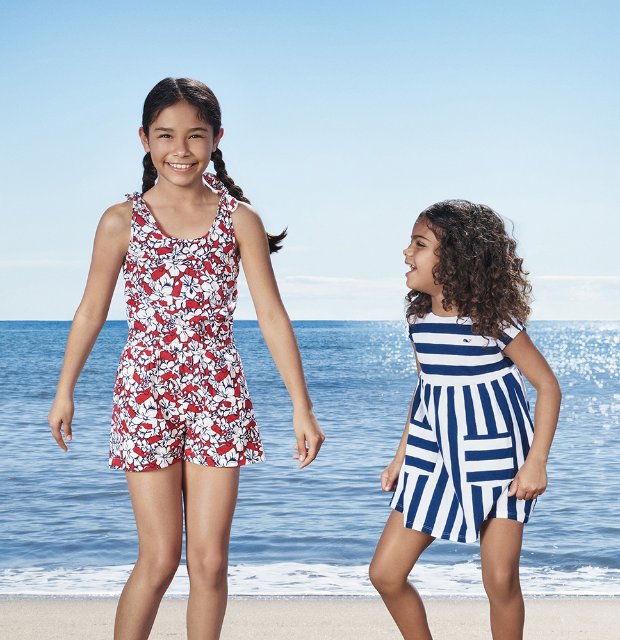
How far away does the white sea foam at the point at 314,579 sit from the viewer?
5180 mm

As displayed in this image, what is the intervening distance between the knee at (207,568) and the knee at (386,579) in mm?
434

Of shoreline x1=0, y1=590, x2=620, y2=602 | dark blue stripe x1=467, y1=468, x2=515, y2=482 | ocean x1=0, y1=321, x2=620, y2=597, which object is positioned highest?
dark blue stripe x1=467, y1=468, x2=515, y2=482

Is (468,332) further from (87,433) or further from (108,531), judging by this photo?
(87,433)

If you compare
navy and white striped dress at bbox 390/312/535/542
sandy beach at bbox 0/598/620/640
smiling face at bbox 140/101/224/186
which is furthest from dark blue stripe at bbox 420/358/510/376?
sandy beach at bbox 0/598/620/640

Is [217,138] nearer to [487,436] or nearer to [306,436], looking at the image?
[306,436]

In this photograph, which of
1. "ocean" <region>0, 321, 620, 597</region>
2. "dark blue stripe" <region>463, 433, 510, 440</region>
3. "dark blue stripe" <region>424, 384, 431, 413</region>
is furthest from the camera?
"ocean" <region>0, 321, 620, 597</region>

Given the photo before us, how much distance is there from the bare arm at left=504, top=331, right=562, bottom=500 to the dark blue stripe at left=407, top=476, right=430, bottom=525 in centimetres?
26

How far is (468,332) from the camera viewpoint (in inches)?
114

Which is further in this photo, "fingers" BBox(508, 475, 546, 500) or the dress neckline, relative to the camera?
the dress neckline

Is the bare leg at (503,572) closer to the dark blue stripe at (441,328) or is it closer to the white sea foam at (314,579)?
the dark blue stripe at (441,328)

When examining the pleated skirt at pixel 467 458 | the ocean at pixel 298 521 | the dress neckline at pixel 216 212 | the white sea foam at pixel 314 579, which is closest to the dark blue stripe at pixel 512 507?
the pleated skirt at pixel 467 458

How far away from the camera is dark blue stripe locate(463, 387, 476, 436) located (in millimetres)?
2846

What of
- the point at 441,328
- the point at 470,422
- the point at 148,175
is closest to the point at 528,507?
the point at 470,422

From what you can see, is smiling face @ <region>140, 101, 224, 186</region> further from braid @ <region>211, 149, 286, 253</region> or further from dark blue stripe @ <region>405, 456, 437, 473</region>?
dark blue stripe @ <region>405, 456, 437, 473</region>
